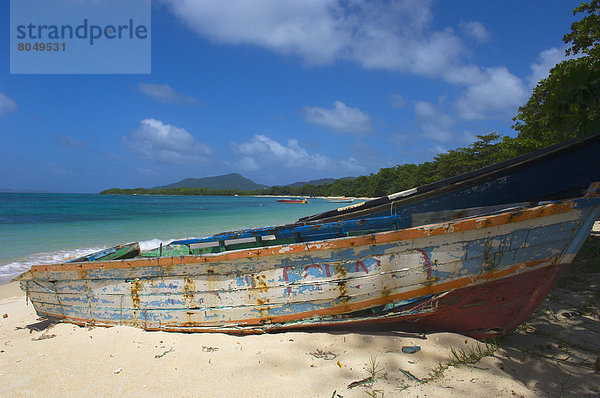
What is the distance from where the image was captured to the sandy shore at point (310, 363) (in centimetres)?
234

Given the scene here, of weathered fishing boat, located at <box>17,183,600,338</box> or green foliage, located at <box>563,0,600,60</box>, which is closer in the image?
weathered fishing boat, located at <box>17,183,600,338</box>

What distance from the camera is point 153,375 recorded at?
2.74 metres

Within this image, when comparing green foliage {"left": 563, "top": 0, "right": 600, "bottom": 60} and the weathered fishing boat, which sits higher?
green foliage {"left": 563, "top": 0, "right": 600, "bottom": 60}

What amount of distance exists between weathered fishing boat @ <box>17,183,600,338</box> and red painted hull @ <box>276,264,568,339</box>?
0.03 ft

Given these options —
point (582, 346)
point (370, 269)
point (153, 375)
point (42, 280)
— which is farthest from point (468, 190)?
point (42, 280)

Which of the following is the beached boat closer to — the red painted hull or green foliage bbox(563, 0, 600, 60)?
the red painted hull

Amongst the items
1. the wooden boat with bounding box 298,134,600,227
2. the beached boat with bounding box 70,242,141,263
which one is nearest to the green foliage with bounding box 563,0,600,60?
the wooden boat with bounding box 298,134,600,227

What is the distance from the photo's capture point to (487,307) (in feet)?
9.94

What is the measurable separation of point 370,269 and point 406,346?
2.56 feet

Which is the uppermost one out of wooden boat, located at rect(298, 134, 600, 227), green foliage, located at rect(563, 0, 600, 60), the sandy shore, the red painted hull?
green foliage, located at rect(563, 0, 600, 60)

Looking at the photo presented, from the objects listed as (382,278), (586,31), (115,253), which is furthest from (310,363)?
(586,31)

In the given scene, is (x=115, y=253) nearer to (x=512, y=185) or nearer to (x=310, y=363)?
(x=310, y=363)

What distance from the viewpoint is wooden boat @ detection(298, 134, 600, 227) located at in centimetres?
427

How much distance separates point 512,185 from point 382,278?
2.99 metres
